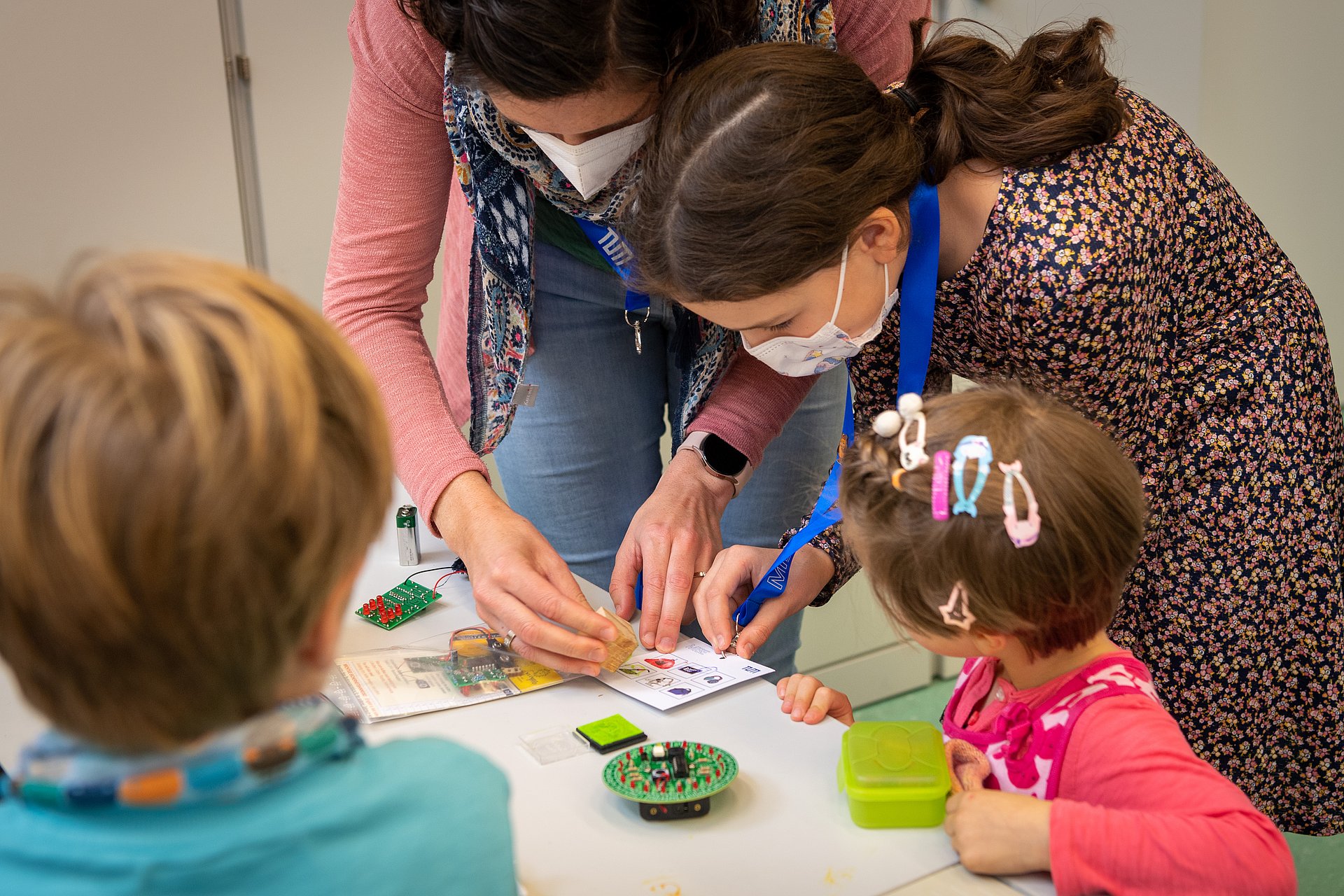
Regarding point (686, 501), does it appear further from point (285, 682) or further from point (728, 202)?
point (285, 682)

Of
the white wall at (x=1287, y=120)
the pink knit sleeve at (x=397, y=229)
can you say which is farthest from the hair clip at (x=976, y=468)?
the white wall at (x=1287, y=120)

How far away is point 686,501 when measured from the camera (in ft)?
4.36

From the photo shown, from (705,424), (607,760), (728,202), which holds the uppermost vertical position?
(728,202)

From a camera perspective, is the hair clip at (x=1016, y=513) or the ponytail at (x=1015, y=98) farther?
the ponytail at (x=1015, y=98)

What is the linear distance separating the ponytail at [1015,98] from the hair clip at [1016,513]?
1.14 feet

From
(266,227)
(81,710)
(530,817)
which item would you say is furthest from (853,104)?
(266,227)

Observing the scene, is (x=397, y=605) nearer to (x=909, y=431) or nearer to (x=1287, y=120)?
(x=909, y=431)

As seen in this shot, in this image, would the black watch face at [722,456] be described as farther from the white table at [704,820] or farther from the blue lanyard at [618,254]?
the white table at [704,820]

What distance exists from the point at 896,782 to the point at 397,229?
2.82 ft

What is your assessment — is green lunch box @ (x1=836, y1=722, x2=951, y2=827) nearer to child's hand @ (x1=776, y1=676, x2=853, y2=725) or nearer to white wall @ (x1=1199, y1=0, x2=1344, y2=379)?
child's hand @ (x1=776, y1=676, x2=853, y2=725)

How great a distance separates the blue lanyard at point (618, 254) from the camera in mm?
1306

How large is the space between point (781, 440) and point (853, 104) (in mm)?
594

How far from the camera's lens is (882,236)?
42.8 inches

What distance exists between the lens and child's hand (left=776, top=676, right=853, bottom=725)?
104cm
